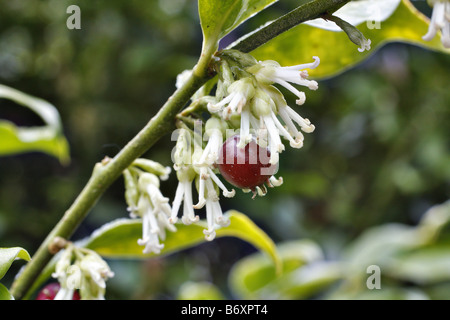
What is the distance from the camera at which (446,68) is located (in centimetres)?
343

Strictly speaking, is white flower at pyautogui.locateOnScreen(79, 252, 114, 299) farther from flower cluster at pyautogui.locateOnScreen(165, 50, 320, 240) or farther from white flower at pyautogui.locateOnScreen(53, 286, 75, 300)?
flower cluster at pyautogui.locateOnScreen(165, 50, 320, 240)

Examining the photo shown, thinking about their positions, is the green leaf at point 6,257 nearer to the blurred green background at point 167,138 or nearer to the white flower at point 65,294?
the white flower at point 65,294

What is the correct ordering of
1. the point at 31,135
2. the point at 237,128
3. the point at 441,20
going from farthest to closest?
the point at 31,135
the point at 237,128
the point at 441,20

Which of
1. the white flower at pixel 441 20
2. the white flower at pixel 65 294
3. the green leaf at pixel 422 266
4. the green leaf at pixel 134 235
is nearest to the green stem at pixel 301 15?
the white flower at pixel 441 20

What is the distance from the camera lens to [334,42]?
3.24ft

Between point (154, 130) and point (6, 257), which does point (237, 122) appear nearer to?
point (154, 130)

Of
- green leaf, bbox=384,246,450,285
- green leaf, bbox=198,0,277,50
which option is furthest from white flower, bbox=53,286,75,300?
green leaf, bbox=384,246,450,285

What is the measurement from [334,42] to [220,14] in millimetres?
337

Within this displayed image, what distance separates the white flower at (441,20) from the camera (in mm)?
621

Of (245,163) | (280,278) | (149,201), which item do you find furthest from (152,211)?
(280,278)

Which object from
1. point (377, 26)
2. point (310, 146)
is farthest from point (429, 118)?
point (377, 26)

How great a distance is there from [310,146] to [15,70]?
2.02m

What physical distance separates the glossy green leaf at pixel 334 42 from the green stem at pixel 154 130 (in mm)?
242
